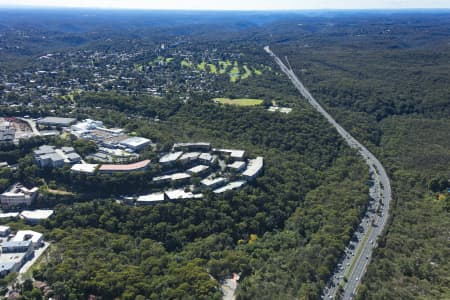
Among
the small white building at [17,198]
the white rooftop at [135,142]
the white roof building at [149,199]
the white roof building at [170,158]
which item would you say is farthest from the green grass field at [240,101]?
the small white building at [17,198]

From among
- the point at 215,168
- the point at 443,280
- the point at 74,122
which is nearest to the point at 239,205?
the point at 215,168

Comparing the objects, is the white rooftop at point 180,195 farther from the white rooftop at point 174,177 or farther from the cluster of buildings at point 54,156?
the cluster of buildings at point 54,156

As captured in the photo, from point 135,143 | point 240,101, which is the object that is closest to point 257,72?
point 240,101

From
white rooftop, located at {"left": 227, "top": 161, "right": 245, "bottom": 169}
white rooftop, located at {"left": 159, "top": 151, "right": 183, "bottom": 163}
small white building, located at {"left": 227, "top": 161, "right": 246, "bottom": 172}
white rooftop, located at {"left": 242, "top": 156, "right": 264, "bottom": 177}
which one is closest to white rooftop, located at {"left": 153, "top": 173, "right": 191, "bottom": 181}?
white rooftop, located at {"left": 159, "top": 151, "right": 183, "bottom": 163}

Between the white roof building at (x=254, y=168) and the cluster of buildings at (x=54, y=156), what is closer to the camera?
the cluster of buildings at (x=54, y=156)

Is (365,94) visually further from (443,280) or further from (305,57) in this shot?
(443,280)

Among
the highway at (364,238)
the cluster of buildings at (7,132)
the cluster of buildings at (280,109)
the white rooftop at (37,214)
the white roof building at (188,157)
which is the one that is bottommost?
the highway at (364,238)
